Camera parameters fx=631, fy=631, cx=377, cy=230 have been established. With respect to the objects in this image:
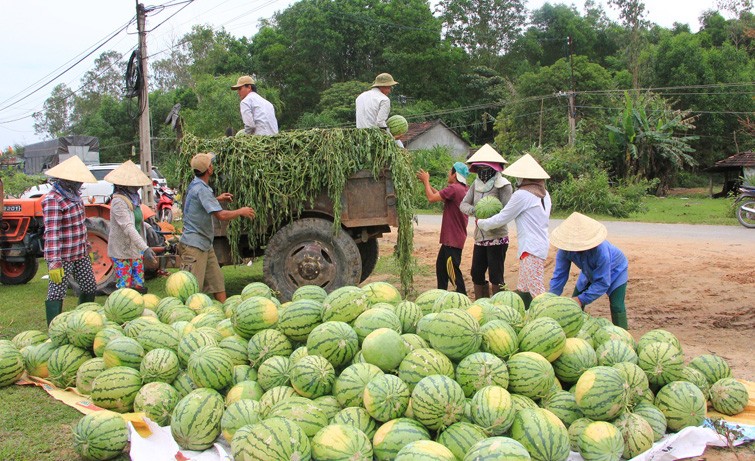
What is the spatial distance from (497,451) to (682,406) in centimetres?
164

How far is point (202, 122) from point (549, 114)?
18073mm

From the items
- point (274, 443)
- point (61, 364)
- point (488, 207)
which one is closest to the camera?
point (274, 443)

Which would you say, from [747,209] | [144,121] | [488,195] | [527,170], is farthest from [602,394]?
[747,209]

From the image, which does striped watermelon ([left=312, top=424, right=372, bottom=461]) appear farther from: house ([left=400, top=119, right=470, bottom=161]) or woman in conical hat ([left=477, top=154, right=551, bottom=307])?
house ([left=400, top=119, right=470, bottom=161])

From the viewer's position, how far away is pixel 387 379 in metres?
3.51

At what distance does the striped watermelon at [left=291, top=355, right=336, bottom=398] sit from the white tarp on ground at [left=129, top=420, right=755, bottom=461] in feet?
1.80

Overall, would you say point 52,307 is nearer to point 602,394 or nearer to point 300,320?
point 300,320

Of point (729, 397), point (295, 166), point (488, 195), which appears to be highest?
point (295, 166)

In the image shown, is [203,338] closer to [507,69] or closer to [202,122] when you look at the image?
[202,122]

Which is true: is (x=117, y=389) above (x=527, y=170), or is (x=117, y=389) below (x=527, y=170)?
below

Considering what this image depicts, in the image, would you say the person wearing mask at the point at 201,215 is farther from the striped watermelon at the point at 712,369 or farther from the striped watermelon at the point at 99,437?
the striped watermelon at the point at 712,369

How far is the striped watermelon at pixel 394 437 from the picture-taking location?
10.5ft

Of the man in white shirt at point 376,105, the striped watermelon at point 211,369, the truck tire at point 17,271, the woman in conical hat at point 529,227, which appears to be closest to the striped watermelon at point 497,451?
the striped watermelon at point 211,369

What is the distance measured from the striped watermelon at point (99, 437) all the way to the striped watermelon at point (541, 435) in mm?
2290
